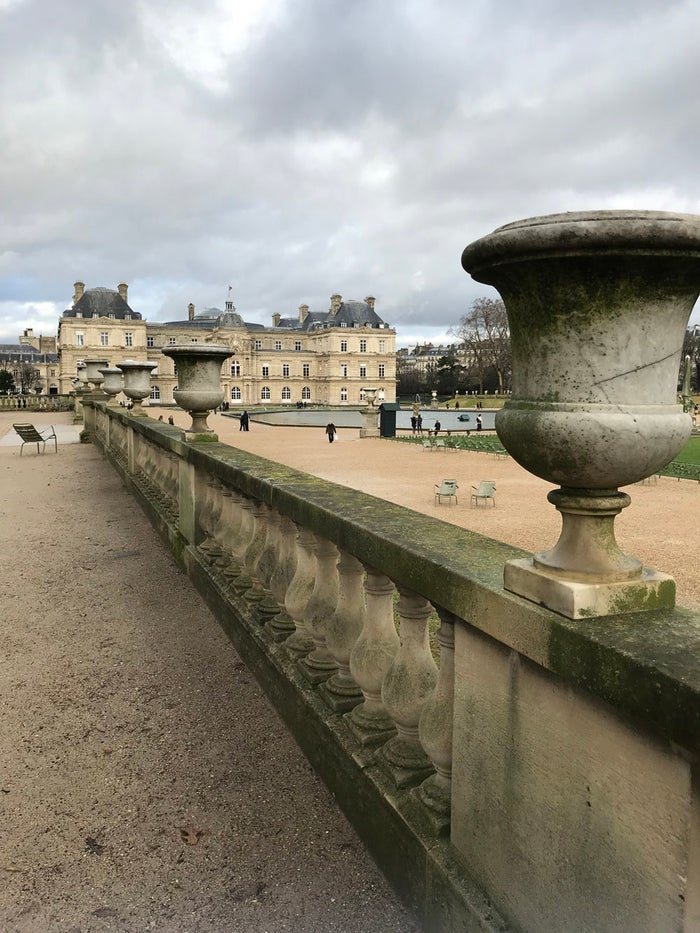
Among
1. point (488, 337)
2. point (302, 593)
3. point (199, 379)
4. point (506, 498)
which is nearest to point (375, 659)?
point (302, 593)

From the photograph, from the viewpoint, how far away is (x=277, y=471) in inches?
158

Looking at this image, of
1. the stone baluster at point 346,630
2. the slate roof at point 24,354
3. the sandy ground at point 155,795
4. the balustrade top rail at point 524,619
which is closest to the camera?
the balustrade top rail at point 524,619

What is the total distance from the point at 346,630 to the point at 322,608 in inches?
9.3

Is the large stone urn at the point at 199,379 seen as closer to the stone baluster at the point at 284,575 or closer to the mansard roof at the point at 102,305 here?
the stone baluster at the point at 284,575

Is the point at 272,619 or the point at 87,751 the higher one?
the point at 272,619

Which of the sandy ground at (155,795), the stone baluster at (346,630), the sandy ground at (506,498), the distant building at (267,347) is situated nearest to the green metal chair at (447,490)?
the sandy ground at (506,498)

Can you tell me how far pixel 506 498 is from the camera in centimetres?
1354

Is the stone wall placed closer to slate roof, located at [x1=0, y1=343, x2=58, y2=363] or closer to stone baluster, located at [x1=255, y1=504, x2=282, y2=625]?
stone baluster, located at [x1=255, y1=504, x2=282, y2=625]

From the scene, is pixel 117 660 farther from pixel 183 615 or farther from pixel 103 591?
pixel 103 591

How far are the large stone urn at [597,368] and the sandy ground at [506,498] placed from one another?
8.14 feet

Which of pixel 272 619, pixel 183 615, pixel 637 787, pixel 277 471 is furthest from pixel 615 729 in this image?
pixel 183 615

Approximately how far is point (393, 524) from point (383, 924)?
1.23m

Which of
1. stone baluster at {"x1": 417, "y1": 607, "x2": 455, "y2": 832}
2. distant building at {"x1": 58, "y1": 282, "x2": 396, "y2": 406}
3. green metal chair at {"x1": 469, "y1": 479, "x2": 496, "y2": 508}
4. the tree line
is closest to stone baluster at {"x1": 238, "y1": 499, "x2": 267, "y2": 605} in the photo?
stone baluster at {"x1": 417, "y1": 607, "x2": 455, "y2": 832}

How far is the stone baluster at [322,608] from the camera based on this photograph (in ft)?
9.54
